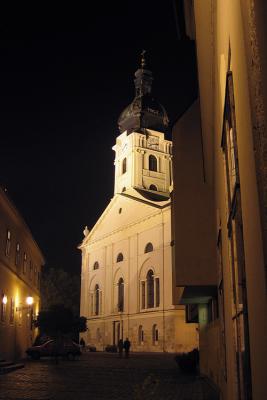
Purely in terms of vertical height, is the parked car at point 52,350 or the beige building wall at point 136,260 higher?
the beige building wall at point 136,260

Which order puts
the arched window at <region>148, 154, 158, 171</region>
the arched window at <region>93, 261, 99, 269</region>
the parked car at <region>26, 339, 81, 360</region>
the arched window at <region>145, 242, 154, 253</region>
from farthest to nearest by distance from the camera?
the arched window at <region>148, 154, 158, 171</region>, the arched window at <region>93, 261, 99, 269</region>, the arched window at <region>145, 242, 154, 253</region>, the parked car at <region>26, 339, 81, 360</region>

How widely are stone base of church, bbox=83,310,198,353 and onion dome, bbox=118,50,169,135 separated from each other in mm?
24125

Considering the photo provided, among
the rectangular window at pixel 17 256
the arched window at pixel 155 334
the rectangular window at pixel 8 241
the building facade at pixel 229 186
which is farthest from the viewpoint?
the arched window at pixel 155 334

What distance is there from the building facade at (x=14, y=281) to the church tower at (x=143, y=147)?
26689mm

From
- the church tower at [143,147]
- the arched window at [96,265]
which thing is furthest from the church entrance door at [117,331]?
the church tower at [143,147]

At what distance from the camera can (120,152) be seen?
2459 inches

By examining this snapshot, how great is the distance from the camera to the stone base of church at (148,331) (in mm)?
42469

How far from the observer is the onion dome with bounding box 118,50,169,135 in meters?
62.1

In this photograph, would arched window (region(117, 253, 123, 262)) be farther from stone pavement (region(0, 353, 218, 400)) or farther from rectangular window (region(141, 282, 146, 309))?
stone pavement (region(0, 353, 218, 400))

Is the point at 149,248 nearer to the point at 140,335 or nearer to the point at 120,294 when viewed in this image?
the point at 120,294

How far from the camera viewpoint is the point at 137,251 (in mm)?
49844

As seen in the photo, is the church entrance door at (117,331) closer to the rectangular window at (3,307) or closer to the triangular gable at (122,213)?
the triangular gable at (122,213)

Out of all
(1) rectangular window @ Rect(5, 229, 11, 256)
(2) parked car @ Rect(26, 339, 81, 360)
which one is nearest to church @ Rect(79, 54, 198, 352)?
(2) parked car @ Rect(26, 339, 81, 360)

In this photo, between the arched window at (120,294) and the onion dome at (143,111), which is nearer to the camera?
the arched window at (120,294)
